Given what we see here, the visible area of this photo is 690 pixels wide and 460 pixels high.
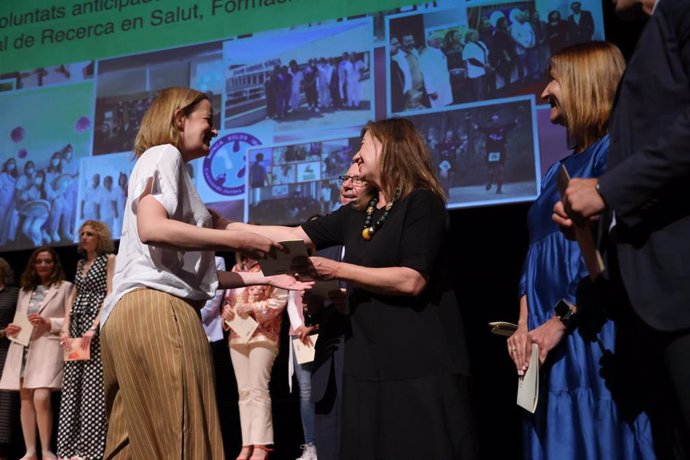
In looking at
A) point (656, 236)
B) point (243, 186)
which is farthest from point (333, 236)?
point (243, 186)

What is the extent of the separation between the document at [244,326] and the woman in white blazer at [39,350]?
1.60 m

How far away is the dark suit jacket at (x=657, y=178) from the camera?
1215mm

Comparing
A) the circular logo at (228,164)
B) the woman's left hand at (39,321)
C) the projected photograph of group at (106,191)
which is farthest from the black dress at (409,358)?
the woman's left hand at (39,321)

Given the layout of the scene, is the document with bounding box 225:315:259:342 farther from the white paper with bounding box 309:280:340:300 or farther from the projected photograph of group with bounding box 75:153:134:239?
the white paper with bounding box 309:280:340:300

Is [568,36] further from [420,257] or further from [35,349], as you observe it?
[35,349]

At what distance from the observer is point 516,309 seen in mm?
5066

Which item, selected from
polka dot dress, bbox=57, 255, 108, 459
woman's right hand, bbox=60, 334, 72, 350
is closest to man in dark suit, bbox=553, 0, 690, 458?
polka dot dress, bbox=57, 255, 108, 459

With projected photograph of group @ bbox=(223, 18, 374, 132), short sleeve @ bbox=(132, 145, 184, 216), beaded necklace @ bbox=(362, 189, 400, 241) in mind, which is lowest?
beaded necklace @ bbox=(362, 189, 400, 241)

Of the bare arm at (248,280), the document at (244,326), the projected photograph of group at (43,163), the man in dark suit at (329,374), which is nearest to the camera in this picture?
the man in dark suit at (329,374)

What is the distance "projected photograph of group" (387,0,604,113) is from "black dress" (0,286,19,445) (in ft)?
11.0

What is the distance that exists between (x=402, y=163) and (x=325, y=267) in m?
0.44

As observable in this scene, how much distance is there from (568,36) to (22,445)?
5516 millimetres

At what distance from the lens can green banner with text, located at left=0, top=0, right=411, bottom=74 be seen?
5.02m

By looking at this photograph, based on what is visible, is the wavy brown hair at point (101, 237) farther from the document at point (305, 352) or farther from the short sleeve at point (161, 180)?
the short sleeve at point (161, 180)
